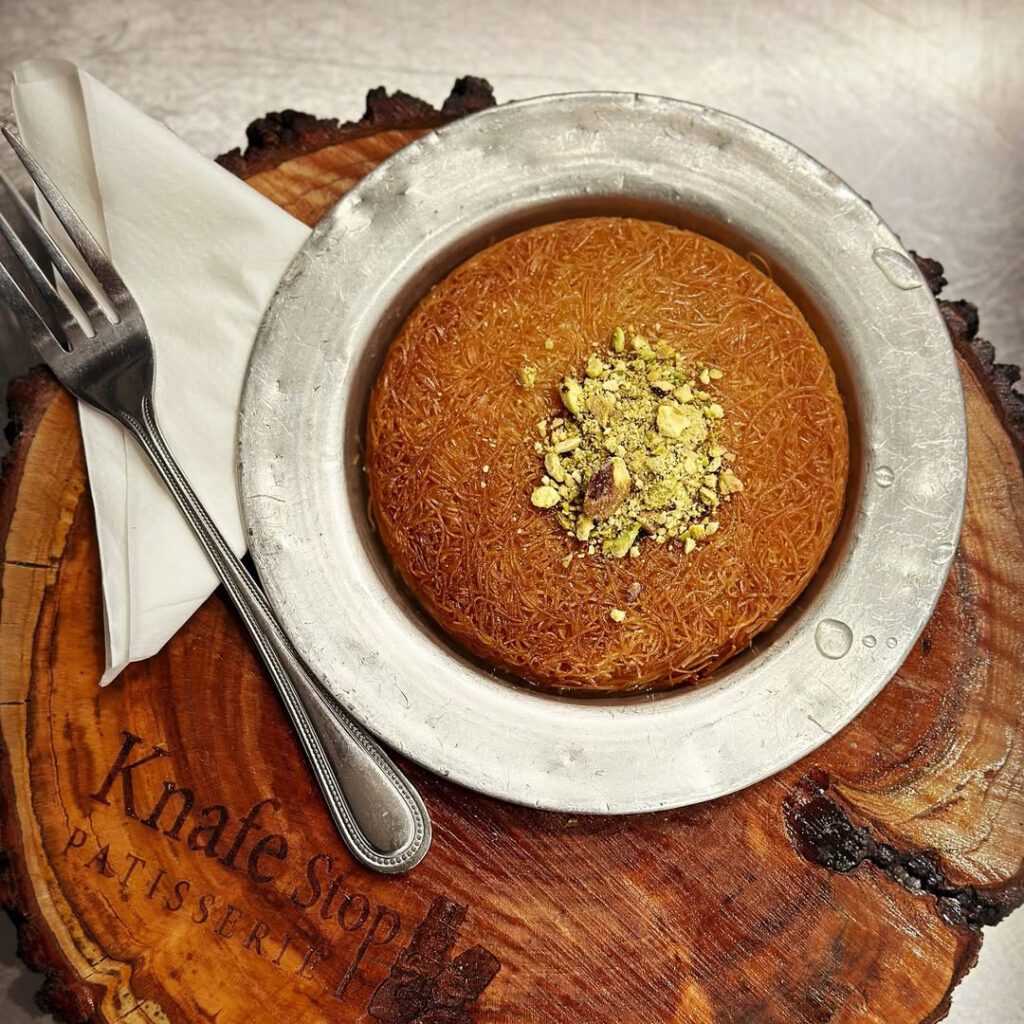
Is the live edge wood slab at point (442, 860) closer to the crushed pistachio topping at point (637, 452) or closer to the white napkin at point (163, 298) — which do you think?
the white napkin at point (163, 298)

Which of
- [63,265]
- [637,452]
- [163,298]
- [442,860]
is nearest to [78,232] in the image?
[63,265]

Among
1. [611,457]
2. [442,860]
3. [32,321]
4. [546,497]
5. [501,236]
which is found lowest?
[442,860]

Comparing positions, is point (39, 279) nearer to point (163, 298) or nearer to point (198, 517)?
point (163, 298)

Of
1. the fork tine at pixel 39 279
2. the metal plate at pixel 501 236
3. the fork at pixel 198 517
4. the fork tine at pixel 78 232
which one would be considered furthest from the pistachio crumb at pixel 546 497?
the fork tine at pixel 39 279

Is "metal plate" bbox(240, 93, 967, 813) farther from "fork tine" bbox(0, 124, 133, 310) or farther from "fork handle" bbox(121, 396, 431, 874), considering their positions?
"fork tine" bbox(0, 124, 133, 310)

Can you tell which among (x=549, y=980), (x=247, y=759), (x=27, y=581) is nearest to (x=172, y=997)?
(x=247, y=759)

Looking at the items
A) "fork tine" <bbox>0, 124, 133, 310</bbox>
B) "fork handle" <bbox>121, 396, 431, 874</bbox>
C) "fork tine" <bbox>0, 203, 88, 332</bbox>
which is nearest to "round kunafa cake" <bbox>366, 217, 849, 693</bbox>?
"fork handle" <bbox>121, 396, 431, 874</bbox>
